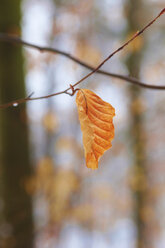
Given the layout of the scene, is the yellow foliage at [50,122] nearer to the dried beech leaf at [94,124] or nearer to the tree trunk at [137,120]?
the tree trunk at [137,120]

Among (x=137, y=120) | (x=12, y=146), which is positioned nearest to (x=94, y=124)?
(x=12, y=146)

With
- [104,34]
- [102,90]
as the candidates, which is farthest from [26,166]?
[104,34]

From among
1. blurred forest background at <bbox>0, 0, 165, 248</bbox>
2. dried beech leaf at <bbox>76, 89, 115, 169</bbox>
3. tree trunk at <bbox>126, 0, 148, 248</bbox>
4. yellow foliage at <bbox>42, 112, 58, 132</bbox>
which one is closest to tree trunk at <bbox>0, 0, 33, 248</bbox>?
blurred forest background at <bbox>0, 0, 165, 248</bbox>

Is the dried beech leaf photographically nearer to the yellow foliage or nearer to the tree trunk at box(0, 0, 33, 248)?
the tree trunk at box(0, 0, 33, 248)

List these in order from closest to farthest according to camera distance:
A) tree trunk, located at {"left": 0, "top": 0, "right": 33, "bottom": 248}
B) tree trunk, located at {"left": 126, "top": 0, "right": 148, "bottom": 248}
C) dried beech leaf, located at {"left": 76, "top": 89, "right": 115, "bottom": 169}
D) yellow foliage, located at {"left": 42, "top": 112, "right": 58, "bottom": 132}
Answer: dried beech leaf, located at {"left": 76, "top": 89, "right": 115, "bottom": 169} < tree trunk, located at {"left": 0, "top": 0, "right": 33, "bottom": 248} < yellow foliage, located at {"left": 42, "top": 112, "right": 58, "bottom": 132} < tree trunk, located at {"left": 126, "top": 0, "right": 148, "bottom": 248}

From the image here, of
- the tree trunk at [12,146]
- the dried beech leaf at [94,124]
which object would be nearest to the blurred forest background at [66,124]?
the tree trunk at [12,146]

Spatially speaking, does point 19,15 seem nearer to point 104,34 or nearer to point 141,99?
point 141,99
